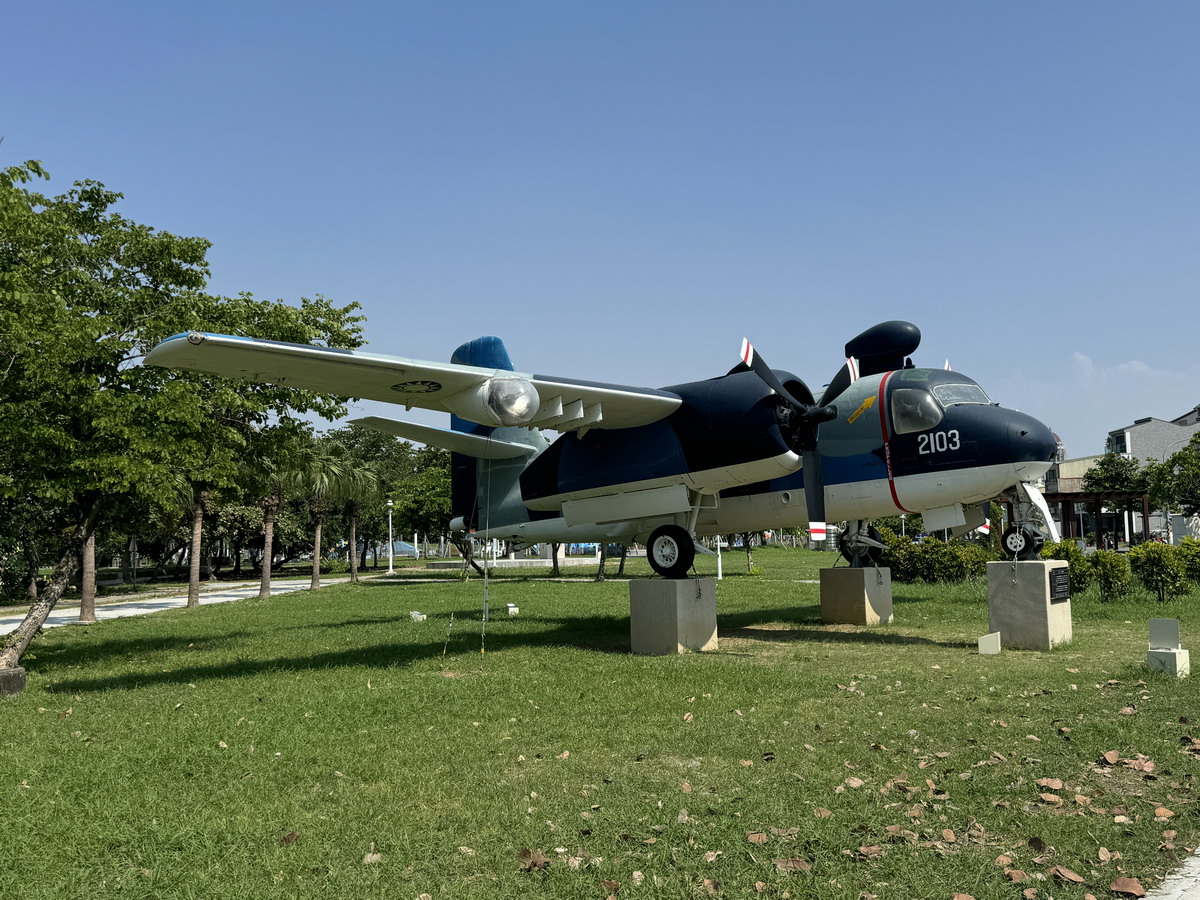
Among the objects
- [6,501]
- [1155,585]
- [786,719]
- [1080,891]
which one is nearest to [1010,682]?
[786,719]

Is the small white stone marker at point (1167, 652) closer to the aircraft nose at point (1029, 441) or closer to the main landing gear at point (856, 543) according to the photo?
the aircraft nose at point (1029, 441)

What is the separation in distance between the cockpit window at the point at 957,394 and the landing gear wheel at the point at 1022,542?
221cm

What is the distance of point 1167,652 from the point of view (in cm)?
930

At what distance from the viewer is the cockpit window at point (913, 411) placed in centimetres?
1355

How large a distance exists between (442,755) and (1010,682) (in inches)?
256

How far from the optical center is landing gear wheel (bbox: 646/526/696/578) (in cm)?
1341

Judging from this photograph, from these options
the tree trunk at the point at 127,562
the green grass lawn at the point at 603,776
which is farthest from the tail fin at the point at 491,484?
the tree trunk at the point at 127,562

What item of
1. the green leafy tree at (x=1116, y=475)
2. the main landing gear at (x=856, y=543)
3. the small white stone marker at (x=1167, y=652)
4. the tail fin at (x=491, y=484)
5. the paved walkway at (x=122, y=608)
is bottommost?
the paved walkway at (x=122, y=608)

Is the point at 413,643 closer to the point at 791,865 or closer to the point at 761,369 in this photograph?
the point at 761,369

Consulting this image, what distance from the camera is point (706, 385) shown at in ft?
42.9

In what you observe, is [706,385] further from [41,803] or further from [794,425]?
[41,803]

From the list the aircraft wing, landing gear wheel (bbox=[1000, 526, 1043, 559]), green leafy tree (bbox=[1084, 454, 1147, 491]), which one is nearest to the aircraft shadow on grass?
landing gear wheel (bbox=[1000, 526, 1043, 559])

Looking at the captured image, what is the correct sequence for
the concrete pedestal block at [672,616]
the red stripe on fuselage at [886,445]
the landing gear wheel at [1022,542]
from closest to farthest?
the concrete pedestal block at [672,616]
the landing gear wheel at [1022,542]
the red stripe on fuselage at [886,445]

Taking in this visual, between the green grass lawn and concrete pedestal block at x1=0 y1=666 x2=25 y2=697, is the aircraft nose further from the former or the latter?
concrete pedestal block at x1=0 y1=666 x2=25 y2=697
